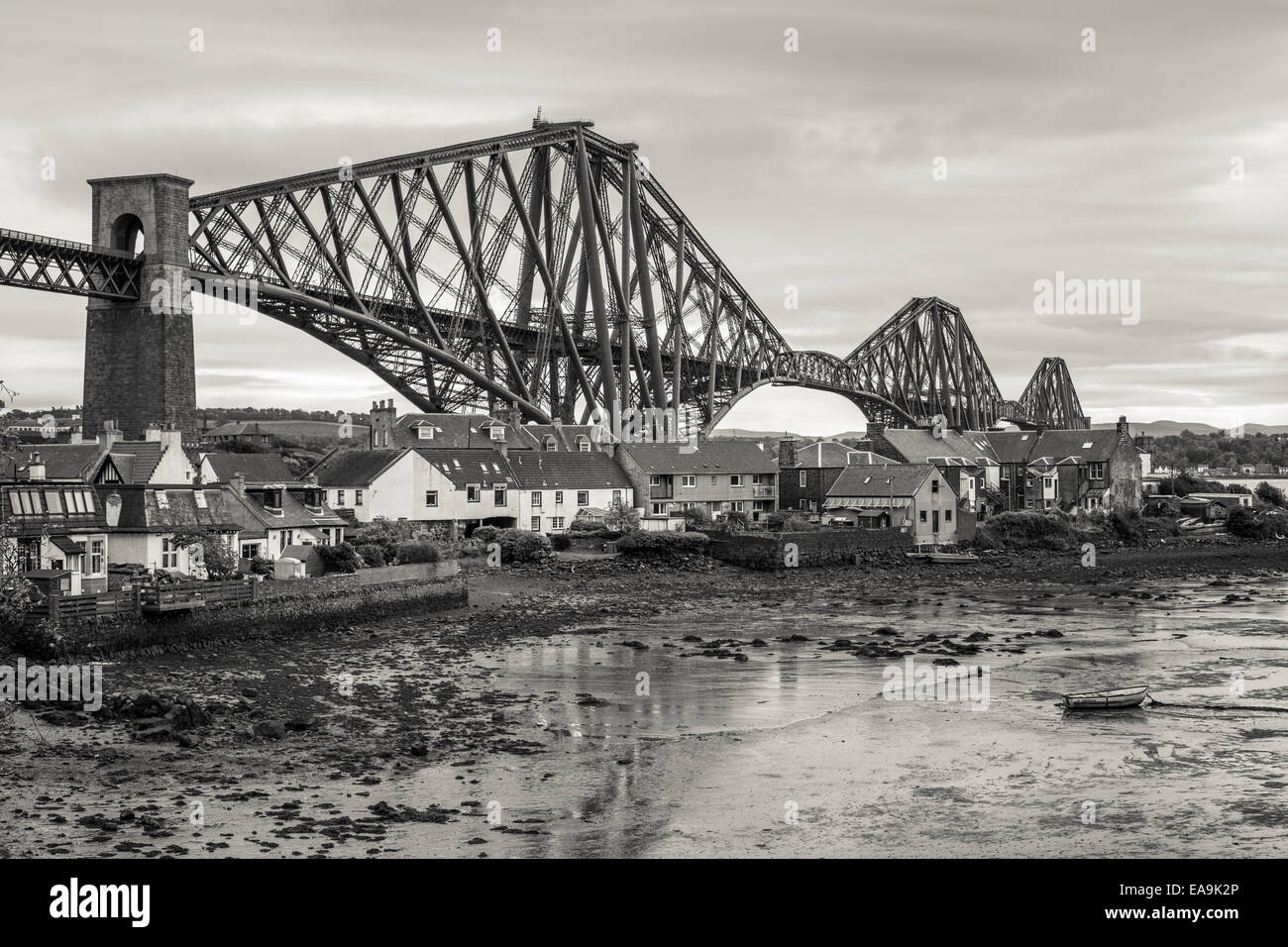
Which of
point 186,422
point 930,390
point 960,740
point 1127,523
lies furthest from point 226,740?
point 930,390

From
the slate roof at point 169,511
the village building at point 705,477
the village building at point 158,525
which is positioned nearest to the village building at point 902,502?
the village building at point 705,477

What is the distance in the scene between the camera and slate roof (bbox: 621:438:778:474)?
87062 mm

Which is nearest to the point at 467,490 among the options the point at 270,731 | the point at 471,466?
the point at 471,466

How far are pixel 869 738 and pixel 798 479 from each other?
63.2 meters

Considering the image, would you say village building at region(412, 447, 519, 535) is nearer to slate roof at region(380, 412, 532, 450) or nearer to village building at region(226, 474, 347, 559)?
slate roof at region(380, 412, 532, 450)

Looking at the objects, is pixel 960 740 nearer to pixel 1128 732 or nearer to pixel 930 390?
pixel 1128 732

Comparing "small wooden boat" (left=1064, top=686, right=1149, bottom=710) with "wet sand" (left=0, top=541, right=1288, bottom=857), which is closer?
"wet sand" (left=0, top=541, right=1288, bottom=857)

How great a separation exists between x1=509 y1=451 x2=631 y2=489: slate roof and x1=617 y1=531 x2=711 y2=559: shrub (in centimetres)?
768

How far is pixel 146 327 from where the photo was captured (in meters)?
60.4

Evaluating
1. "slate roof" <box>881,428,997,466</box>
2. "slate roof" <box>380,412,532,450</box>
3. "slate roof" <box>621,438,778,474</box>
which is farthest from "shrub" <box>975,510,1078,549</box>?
"slate roof" <box>380,412,532,450</box>

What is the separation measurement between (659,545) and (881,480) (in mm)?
20483

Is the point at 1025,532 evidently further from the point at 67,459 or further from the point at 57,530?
the point at 57,530

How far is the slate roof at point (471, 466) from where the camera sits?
2943 inches
